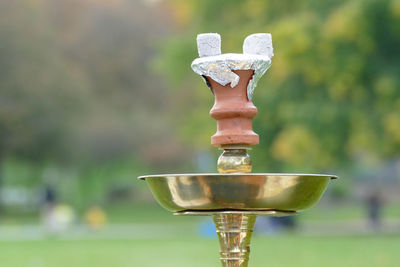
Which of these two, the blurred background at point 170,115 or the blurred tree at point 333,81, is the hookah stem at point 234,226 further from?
the blurred tree at point 333,81

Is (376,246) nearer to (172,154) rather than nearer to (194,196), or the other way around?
(194,196)

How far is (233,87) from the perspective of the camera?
287 centimetres

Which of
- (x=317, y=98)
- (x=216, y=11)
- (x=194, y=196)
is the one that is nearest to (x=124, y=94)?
(x=216, y=11)

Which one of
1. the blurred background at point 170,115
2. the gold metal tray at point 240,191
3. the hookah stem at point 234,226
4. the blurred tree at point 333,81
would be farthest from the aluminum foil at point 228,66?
the blurred tree at point 333,81

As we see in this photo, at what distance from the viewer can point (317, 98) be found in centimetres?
2528

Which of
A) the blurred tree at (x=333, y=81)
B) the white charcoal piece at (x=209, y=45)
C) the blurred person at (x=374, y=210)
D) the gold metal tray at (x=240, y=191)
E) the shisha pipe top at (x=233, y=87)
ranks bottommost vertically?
the gold metal tray at (x=240, y=191)

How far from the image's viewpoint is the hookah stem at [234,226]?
2891 millimetres

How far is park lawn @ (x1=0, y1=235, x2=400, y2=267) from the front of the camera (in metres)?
16.0

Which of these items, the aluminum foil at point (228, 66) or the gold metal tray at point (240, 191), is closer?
the gold metal tray at point (240, 191)

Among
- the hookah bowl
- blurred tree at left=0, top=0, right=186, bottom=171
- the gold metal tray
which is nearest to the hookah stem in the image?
the hookah bowl

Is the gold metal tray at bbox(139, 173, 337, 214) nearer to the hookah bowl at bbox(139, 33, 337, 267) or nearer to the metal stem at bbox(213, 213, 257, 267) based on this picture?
the hookah bowl at bbox(139, 33, 337, 267)

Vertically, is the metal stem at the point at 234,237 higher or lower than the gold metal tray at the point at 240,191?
lower

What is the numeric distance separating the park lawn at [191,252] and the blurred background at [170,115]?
5 cm

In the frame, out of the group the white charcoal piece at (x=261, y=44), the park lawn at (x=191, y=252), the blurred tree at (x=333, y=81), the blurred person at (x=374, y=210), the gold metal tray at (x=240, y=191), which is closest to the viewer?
the gold metal tray at (x=240, y=191)
